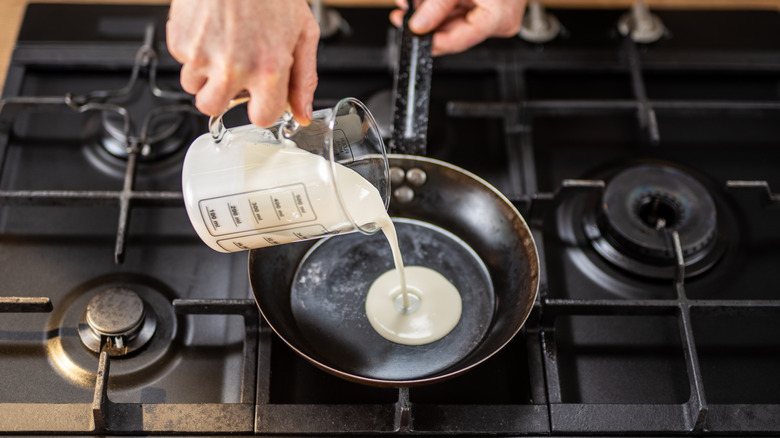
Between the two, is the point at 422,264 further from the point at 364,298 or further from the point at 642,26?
the point at 642,26

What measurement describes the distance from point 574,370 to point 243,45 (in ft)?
1.58

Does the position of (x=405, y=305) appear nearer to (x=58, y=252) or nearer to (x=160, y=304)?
(x=160, y=304)

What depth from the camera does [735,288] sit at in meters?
0.85

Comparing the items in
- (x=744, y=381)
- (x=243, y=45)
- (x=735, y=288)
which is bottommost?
(x=744, y=381)

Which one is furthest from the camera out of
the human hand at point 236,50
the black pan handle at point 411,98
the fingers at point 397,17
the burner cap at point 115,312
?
the fingers at point 397,17

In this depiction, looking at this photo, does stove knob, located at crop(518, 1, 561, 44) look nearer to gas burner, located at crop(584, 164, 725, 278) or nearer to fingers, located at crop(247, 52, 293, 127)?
gas burner, located at crop(584, 164, 725, 278)

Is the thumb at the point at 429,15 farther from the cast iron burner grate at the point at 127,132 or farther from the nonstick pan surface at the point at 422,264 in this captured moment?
the cast iron burner grate at the point at 127,132

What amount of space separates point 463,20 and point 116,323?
1.86ft

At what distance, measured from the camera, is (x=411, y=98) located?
34.3 inches

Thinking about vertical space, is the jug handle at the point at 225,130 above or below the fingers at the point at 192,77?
below

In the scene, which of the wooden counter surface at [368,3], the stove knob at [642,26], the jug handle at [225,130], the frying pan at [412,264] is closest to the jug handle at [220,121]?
the jug handle at [225,130]

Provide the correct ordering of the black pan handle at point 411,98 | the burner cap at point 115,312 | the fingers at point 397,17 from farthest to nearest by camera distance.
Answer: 1. the fingers at point 397,17
2. the black pan handle at point 411,98
3. the burner cap at point 115,312

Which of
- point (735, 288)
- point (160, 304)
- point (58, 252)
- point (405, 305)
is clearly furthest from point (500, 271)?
point (58, 252)

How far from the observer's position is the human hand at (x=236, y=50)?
25.2 inches
